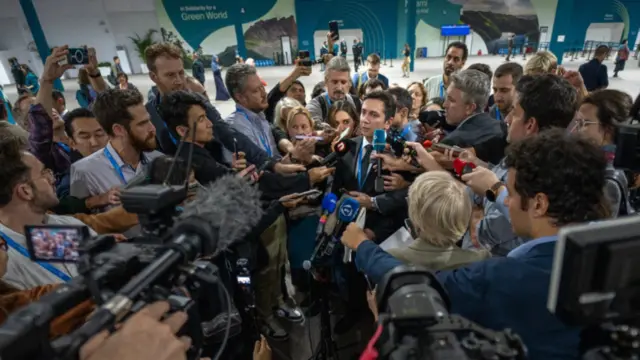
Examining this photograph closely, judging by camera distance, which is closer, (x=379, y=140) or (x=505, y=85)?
(x=379, y=140)

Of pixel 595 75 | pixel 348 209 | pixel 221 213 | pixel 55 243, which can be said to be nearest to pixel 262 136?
pixel 348 209

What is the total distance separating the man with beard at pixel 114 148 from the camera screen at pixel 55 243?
1038 mm

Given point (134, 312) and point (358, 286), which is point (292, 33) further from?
point (134, 312)

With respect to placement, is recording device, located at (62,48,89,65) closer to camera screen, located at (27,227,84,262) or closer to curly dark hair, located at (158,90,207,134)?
curly dark hair, located at (158,90,207,134)

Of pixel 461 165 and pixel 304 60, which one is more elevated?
pixel 304 60

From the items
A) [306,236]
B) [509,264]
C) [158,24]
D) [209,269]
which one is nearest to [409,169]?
[306,236]

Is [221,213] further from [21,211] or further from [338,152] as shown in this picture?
[338,152]

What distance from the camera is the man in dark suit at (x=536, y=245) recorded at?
0.88m

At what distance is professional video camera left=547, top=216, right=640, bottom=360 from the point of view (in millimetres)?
453

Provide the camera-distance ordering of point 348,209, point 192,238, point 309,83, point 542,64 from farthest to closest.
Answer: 1. point 309,83
2. point 542,64
3. point 348,209
4. point 192,238

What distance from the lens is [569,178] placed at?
0.99m

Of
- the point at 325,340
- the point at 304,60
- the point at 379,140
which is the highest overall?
the point at 304,60

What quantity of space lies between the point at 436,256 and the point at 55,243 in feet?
3.77

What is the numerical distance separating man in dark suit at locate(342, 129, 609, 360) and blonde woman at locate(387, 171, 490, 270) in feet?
0.59
